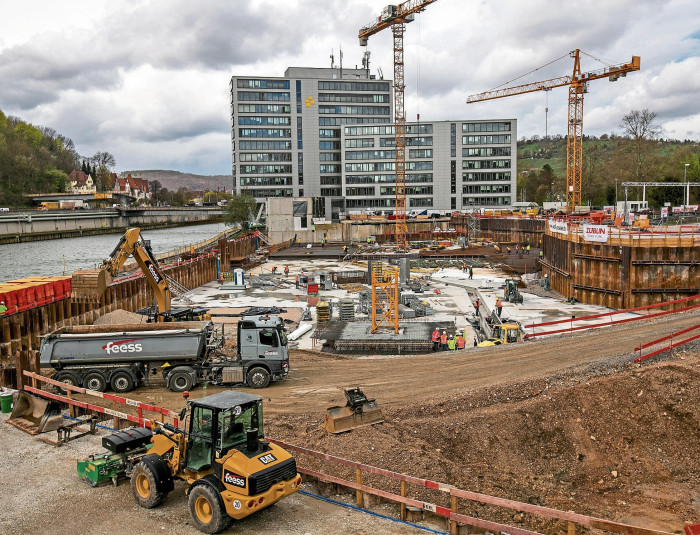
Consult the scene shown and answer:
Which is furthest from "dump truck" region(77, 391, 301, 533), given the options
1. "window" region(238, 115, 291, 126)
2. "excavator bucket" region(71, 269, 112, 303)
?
"window" region(238, 115, 291, 126)

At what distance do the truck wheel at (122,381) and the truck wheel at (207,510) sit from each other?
1123 cm

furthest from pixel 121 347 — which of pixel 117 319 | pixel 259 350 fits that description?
pixel 117 319

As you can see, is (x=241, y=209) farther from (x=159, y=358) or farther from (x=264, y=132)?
(x=159, y=358)

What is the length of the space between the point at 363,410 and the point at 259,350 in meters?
6.42

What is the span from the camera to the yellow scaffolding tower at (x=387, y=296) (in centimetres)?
2908

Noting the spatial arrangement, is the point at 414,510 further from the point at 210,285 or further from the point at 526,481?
the point at 210,285

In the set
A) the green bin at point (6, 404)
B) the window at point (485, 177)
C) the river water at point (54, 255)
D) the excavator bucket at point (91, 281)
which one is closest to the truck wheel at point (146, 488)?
the green bin at point (6, 404)

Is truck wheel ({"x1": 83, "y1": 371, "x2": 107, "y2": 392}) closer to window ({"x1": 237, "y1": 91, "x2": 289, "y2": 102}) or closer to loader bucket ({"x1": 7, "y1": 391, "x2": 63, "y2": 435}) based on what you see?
loader bucket ({"x1": 7, "y1": 391, "x2": 63, "y2": 435})

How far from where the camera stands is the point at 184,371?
20547 millimetres

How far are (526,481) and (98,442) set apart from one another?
1131 cm

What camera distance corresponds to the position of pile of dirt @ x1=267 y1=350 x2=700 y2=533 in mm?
12289

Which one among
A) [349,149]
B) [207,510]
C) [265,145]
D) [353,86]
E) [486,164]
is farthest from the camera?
[353,86]

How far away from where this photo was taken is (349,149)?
116 metres

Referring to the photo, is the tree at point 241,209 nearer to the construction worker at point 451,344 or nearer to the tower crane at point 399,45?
the tower crane at point 399,45
